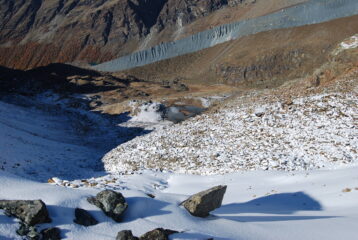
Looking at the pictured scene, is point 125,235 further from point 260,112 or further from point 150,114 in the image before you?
point 150,114

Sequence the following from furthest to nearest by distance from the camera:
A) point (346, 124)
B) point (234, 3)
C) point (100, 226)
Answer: point (234, 3), point (346, 124), point (100, 226)

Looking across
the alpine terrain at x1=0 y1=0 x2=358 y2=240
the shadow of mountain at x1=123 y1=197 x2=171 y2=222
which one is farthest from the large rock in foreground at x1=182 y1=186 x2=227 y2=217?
the shadow of mountain at x1=123 y1=197 x2=171 y2=222

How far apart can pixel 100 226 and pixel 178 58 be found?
78.0 metres

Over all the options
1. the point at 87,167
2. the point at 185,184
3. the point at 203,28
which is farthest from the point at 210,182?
the point at 203,28

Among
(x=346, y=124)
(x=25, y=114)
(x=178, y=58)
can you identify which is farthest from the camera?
(x=178, y=58)

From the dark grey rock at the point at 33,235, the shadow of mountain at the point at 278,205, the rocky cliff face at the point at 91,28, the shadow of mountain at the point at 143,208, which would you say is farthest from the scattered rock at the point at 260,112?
the rocky cliff face at the point at 91,28

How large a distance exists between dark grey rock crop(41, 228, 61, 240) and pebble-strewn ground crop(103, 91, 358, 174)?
850cm

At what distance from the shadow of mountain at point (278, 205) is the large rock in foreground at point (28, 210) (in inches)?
164

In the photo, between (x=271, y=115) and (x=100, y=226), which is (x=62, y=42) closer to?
(x=271, y=115)

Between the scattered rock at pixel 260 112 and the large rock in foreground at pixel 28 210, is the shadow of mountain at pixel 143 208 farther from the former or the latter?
the scattered rock at pixel 260 112

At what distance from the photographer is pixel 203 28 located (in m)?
92.8

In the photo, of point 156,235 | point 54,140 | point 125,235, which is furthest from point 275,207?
point 54,140

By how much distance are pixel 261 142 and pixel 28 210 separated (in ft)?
35.6

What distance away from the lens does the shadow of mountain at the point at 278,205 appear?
8705mm
